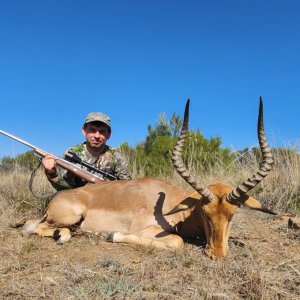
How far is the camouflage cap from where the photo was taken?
701cm

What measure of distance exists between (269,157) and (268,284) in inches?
61.0

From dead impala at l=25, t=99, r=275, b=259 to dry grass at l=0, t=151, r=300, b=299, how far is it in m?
0.22

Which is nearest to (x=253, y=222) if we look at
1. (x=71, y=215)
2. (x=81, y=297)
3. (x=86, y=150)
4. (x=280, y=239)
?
(x=280, y=239)

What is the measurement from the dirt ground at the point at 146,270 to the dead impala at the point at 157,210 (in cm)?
24

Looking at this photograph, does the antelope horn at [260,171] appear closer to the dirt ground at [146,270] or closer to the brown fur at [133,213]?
the brown fur at [133,213]

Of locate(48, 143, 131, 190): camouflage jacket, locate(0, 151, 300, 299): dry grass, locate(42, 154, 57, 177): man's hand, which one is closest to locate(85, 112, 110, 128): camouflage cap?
locate(48, 143, 131, 190): camouflage jacket

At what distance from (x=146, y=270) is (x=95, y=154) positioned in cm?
379

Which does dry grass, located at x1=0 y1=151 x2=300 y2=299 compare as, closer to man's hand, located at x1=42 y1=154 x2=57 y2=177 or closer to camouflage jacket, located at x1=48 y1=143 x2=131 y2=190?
man's hand, located at x1=42 y1=154 x2=57 y2=177

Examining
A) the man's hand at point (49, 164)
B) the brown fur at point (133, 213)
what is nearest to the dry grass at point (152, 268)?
the brown fur at point (133, 213)

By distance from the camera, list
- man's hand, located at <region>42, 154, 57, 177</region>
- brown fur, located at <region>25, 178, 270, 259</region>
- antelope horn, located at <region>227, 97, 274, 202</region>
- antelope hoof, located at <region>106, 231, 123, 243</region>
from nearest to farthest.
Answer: antelope horn, located at <region>227, 97, 274, 202</region> < brown fur, located at <region>25, 178, 270, 259</region> < antelope hoof, located at <region>106, 231, 123, 243</region> < man's hand, located at <region>42, 154, 57, 177</region>

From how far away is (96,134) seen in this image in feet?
23.2

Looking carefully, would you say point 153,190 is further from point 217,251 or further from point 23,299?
point 23,299

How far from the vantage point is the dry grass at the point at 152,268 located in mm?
3244

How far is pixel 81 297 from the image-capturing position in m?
3.08
